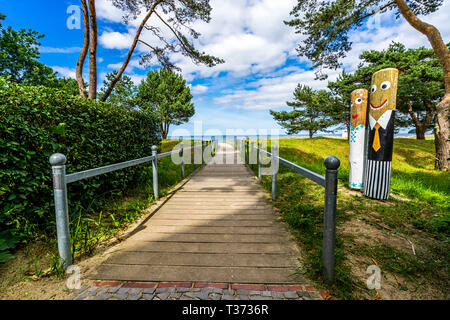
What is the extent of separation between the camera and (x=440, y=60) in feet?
24.9

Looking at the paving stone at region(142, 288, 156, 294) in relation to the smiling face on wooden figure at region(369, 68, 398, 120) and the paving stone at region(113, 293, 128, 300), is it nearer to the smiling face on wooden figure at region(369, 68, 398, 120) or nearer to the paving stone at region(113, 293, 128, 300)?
A: the paving stone at region(113, 293, 128, 300)

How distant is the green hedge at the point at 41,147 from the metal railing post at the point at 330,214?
291 centimetres

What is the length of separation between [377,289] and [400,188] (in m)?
4.42

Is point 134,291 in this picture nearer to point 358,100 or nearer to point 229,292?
point 229,292

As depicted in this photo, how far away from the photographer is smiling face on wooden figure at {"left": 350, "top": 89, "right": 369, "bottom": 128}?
14.5 feet

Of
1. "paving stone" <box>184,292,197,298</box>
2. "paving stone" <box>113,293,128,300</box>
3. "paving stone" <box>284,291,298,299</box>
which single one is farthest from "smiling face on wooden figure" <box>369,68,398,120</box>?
"paving stone" <box>113,293,128,300</box>

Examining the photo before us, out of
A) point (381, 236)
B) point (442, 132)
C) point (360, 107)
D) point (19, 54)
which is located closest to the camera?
point (381, 236)

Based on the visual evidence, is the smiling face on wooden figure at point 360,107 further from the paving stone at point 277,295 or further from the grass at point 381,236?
the paving stone at point 277,295

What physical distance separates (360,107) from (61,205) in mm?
5427

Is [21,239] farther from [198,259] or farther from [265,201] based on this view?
[265,201]

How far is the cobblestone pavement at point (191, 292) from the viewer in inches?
65.9

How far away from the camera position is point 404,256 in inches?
87.2

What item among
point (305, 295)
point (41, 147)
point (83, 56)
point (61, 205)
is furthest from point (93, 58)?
point (305, 295)
